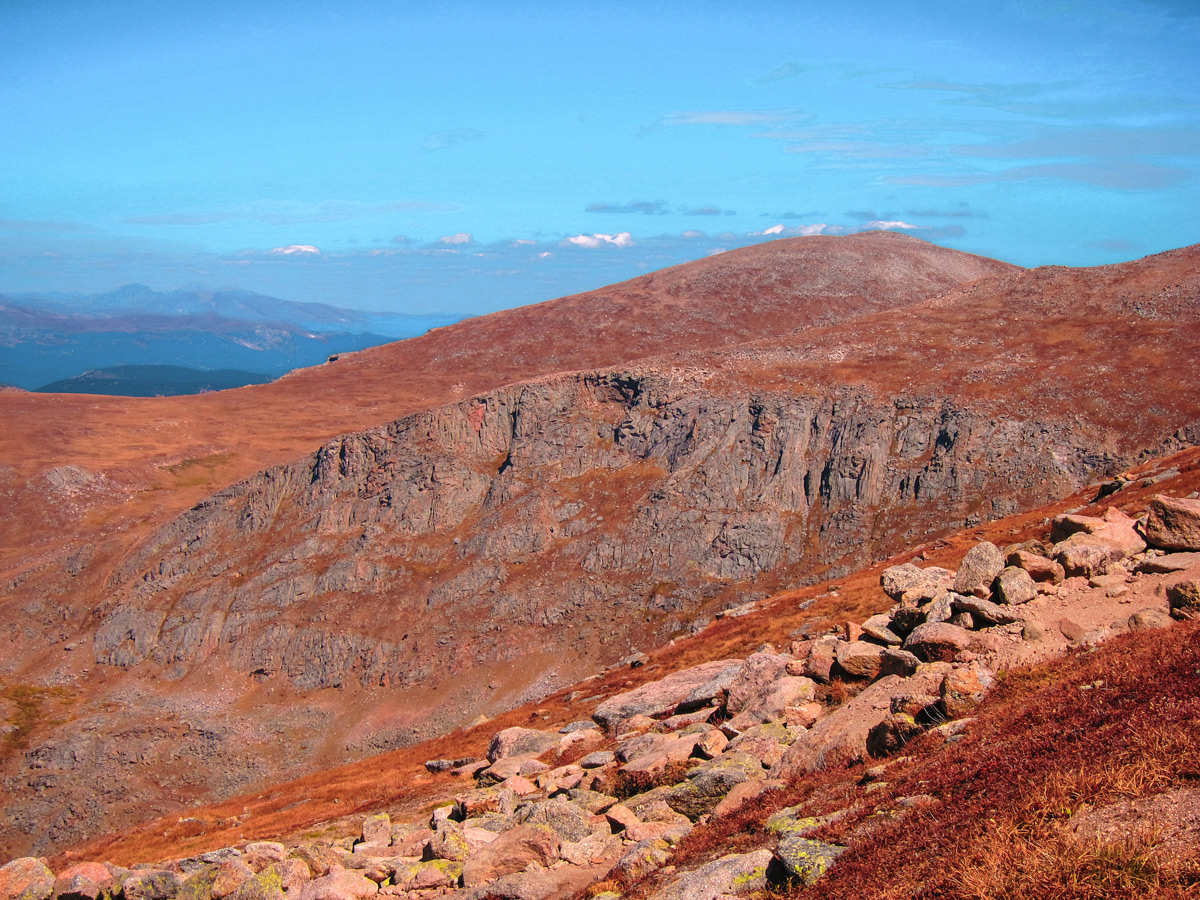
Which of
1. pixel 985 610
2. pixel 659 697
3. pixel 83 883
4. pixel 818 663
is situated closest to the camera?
pixel 83 883

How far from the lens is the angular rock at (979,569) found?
23.8 metres

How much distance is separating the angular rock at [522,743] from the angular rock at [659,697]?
2.45 meters

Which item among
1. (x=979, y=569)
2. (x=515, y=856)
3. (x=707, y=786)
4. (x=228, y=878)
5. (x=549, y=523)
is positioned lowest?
(x=228, y=878)

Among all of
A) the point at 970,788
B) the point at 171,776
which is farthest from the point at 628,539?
the point at 970,788

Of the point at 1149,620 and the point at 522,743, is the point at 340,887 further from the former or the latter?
the point at 1149,620

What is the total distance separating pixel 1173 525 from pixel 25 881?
34173 mm

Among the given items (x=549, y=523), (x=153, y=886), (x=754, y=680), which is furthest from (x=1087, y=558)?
(x=549, y=523)

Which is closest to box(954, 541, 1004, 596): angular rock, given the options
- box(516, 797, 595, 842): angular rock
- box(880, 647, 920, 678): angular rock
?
box(880, 647, 920, 678): angular rock

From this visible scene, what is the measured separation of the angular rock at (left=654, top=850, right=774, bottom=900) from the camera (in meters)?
12.2

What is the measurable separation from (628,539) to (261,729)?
41.0 m

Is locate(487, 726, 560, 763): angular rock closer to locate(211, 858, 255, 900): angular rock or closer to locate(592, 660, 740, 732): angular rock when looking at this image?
locate(592, 660, 740, 732): angular rock

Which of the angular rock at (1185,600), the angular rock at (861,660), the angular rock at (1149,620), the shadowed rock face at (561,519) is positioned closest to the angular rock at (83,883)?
the angular rock at (861,660)

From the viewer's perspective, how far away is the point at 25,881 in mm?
20250

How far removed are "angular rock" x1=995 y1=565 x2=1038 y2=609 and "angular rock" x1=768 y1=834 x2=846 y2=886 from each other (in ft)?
41.7
